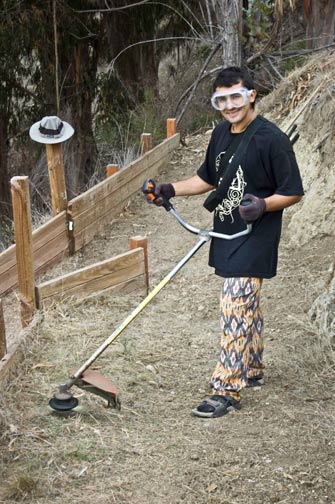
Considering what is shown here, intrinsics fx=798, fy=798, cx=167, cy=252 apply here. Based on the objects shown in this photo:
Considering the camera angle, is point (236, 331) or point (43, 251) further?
point (43, 251)

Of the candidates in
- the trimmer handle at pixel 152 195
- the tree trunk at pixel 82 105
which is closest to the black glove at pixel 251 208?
the trimmer handle at pixel 152 195

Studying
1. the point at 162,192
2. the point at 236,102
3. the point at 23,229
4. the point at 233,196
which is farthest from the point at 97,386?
the point at 236,102

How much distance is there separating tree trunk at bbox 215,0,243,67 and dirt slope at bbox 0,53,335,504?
469 centimetres

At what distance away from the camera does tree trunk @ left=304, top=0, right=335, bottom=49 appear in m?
10.6

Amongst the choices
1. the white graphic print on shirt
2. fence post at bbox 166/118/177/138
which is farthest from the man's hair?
fence post at bbox 166/118/177/138

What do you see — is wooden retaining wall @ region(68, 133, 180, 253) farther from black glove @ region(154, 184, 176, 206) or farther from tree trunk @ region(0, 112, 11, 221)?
tree trunk @ region(0, 112, 11, 221)

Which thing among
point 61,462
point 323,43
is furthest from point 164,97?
point 61,462

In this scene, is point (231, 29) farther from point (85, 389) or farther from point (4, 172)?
point (85, 389)

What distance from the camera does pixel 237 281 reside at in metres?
4.33

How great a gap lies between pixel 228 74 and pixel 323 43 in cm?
696

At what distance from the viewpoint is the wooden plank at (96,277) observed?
5711mm

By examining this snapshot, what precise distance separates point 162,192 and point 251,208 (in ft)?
2.39

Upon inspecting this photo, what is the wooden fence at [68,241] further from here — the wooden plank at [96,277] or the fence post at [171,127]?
the fence post at [171,127]

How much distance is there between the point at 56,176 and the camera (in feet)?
23.1
